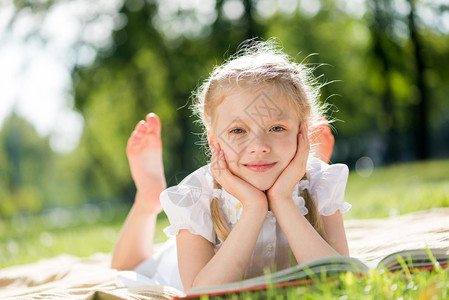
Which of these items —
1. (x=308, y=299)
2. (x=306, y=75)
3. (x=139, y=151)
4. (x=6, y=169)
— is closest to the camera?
(x=308, y=299)

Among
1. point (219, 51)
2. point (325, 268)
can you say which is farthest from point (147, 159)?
point (219, 51)

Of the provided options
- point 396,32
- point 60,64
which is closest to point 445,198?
point 396,32

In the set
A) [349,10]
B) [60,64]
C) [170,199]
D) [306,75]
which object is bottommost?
[170,199]

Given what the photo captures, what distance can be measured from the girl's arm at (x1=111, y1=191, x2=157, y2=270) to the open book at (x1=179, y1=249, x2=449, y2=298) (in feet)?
5.37

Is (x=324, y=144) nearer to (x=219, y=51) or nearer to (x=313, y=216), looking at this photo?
(x=313, y=216)

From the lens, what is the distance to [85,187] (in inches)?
1258

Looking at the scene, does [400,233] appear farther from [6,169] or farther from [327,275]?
[6,169]

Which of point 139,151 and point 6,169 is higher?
point 6,169

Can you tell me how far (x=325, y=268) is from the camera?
5.60 ft

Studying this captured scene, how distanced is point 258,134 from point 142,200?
1.49 m

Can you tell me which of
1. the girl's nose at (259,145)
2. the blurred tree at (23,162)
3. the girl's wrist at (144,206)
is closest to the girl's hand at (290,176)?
the girl's nose at (259,145)

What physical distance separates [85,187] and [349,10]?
66.7 feet

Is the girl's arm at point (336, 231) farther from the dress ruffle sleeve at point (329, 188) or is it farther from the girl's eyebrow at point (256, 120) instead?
the girl's eyebrow at point (256, 120)

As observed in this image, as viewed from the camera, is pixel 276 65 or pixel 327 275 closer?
pixel 327 275
